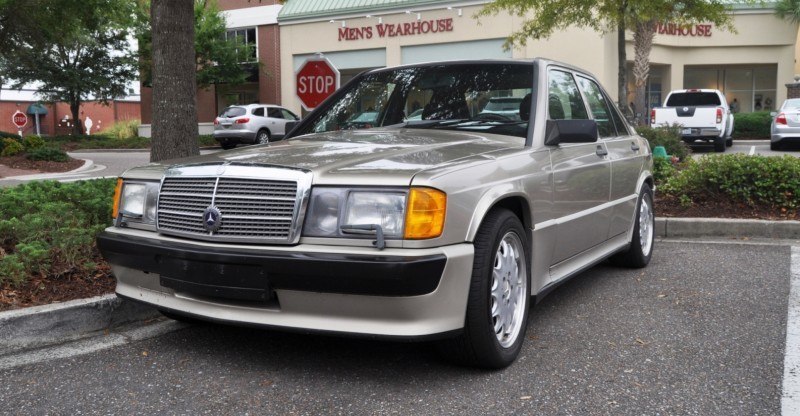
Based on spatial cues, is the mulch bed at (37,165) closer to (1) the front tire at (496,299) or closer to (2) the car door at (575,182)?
(2) the car door at (575,182)

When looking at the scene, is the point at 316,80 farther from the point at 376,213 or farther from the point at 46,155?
the point at 46,155

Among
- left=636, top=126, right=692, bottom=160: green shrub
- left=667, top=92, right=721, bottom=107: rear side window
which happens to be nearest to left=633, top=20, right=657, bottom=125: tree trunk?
left=667, top=92, right=721, bottom=107: rear side window

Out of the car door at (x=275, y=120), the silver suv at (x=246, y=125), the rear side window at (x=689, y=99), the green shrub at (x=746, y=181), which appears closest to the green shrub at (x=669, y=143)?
the green shrub at (x=746, y=181)

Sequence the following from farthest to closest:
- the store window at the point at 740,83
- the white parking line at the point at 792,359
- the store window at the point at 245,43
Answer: the store window at the point at 740,83 → the store window at the point at 245,43 → the white parking line at the point at 792,359

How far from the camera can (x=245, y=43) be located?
1328 inches

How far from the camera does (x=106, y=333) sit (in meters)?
4.28

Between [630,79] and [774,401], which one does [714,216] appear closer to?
[774,401]

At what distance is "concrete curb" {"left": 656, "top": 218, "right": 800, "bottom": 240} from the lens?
7.56 metres

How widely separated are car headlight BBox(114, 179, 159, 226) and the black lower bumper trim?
0.73ft

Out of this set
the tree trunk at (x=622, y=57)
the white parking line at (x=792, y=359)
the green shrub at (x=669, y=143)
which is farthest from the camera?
the tree trunk at (x=622, y=57)

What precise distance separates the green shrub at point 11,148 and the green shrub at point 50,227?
15410 mm

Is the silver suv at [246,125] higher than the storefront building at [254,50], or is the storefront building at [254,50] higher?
the storefront building at [254,50]

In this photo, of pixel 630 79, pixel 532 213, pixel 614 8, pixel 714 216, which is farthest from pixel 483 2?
pixel 532 213

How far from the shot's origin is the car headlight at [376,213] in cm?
313
